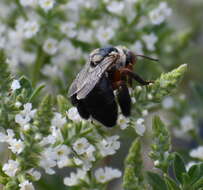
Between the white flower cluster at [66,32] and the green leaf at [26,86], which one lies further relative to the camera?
the white flower cluster at [66,32]

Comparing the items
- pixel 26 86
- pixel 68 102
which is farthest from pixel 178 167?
pixel 26 86

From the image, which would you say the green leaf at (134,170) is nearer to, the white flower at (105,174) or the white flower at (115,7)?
the white flower at (105,174)

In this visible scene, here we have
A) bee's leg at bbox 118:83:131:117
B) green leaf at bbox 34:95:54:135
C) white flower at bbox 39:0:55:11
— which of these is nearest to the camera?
green leaf at bbox 34:95:54:135

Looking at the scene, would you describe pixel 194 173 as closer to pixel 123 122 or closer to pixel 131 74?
pixel 123 122

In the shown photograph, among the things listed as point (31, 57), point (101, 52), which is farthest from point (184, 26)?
point (101, 52)

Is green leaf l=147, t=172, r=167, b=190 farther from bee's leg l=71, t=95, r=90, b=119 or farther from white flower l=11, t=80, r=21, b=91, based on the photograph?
white flower l=11, t=80, r=21, b=91

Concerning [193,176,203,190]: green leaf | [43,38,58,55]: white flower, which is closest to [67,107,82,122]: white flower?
[193,176,203,190]: green leaf

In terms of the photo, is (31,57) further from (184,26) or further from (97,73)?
(184,26)

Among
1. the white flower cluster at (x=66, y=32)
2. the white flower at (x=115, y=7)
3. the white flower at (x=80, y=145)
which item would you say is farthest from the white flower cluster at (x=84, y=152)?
the white flower at (x=115, y=7)
